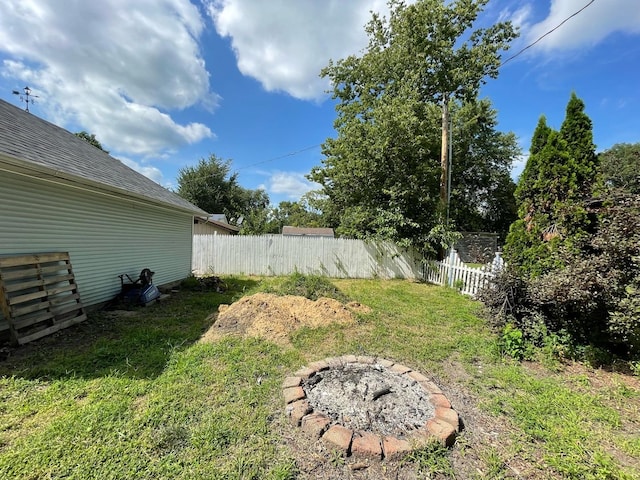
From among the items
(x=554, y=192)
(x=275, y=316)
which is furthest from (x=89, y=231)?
(x=554, y=192)

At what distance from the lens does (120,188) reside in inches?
201

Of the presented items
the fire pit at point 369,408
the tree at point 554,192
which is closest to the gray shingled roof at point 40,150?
the fire pit at point 369,408

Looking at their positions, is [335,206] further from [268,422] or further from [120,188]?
[268,422]

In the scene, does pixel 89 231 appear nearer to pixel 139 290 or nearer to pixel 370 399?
pixel 139 290

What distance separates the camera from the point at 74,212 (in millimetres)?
4684

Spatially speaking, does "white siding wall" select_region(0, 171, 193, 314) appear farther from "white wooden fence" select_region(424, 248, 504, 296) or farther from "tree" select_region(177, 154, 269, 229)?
"tree" select_region(177, 154, 269, 229)

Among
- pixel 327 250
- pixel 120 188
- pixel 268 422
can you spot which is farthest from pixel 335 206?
pixel 268 422

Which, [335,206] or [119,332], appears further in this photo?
[335,206]

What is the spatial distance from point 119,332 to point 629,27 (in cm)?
1015

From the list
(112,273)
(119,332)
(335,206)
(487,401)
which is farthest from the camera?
(335,206)

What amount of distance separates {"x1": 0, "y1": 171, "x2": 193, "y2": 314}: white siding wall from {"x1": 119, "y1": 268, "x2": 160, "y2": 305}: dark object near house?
20 cm

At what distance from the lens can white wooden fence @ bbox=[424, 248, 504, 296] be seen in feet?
22.9

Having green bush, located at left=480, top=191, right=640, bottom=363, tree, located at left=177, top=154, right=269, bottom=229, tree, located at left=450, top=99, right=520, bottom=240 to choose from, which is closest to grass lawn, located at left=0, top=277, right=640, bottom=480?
green bush, located at left=480, top=191, right=640, bottom=363

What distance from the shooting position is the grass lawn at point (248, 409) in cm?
177
